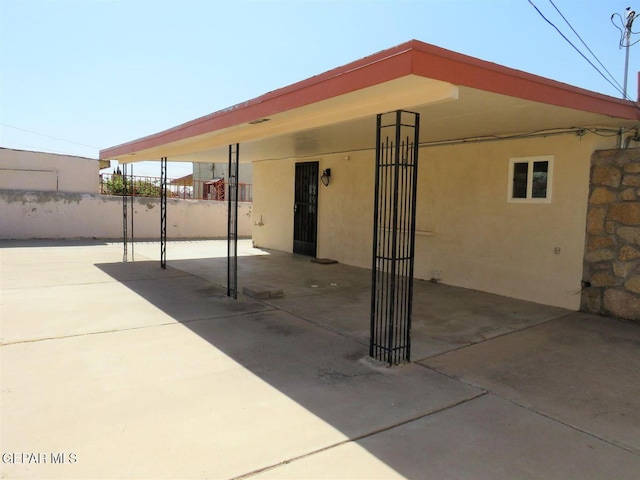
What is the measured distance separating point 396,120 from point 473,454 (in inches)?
106

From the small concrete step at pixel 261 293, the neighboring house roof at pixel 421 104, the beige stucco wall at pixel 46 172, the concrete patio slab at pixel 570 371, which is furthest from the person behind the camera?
the beige stucco wall at pixel 46 172

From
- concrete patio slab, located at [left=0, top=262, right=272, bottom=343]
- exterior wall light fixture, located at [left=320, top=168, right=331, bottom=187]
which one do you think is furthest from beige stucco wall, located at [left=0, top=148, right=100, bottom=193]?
exterior wall light fixture, located at [left=320, top=168, right=331, bottom=187]

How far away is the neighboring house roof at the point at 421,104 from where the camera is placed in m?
3.24

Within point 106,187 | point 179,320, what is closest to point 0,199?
point 106,187

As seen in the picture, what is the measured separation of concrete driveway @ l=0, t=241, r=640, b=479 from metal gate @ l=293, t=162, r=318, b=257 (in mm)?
4690

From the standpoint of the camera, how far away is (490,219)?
6992 millimetres

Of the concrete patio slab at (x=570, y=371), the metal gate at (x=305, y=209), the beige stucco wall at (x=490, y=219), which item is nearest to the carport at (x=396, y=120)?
the beige stucco wall at (x=490, y=219)

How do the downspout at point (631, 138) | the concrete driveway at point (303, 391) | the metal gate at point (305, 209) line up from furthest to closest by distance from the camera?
1. the metal gate at point (305, 209)
2. the downspout at point (631, 138)
3. the concrete driveway at point (303, 391)

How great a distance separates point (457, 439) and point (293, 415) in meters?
1.06

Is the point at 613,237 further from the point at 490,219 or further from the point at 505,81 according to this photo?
the point at 505,81

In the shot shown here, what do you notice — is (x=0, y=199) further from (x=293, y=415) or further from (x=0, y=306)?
(x=293, y=415)

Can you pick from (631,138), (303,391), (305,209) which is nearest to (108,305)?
(303,391)

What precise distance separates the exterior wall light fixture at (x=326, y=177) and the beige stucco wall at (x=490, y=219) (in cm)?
35

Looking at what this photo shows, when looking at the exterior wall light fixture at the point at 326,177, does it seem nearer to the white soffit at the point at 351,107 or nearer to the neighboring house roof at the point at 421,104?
the neighboring house roof at the point at 421,104
